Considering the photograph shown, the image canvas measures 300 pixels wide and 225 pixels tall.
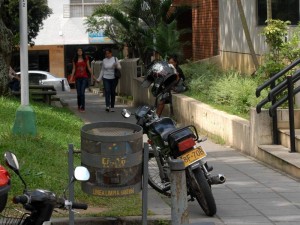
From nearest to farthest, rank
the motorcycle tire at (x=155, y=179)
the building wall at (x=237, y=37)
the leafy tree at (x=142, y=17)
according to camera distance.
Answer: the motorcycle tire at (x=155, y=179), the building wall at (x=237, y=37), the leafy tree at (x=142, y=17)

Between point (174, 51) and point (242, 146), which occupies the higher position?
point (174, 51)

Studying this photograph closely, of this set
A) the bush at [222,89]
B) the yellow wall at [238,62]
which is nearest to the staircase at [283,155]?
the bush at [222,89]

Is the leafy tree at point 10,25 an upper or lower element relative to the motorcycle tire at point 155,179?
upper

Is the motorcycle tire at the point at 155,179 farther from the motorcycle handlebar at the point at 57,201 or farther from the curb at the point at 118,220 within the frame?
the motorcycle handlebar at the point at 57,201

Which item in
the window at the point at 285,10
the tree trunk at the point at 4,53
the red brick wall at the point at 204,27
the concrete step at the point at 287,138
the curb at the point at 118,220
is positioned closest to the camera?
the curb at the point at 118,220

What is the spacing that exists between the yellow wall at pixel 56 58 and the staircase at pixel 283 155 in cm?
3931

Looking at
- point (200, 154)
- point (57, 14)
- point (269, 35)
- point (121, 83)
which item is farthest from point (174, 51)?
point (57, 14)

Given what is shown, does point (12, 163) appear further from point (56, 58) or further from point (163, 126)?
point (56, 58)

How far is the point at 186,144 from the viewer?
815cm

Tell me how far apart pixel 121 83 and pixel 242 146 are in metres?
15.5

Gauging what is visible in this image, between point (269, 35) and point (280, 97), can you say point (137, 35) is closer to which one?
point (269, 35)

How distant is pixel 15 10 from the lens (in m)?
31.4

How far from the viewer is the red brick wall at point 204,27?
81.8 feet

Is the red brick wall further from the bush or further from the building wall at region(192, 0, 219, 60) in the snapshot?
the bush
